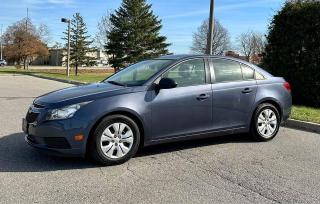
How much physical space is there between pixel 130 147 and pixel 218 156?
1.36 metres

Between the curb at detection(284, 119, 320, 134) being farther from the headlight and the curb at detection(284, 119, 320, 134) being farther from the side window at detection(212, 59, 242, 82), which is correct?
the headlight

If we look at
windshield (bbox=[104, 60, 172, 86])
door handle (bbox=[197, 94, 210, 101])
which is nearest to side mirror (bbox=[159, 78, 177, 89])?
windshield (bbox=[104, 60, 172, 86])

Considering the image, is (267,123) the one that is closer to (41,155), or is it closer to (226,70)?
(226,70)

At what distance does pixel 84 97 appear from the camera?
5898mm

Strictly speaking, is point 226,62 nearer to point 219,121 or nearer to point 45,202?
point 219,121

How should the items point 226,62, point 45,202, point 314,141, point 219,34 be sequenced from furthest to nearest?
point 219,34 < point 314,141 < point 226,62 < point 45,202

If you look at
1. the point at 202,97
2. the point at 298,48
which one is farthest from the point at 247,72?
the point at 298,48

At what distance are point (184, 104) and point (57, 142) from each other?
1.91m

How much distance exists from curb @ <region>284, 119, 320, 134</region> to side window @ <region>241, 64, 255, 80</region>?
7.25 ft

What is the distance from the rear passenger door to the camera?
6895mm

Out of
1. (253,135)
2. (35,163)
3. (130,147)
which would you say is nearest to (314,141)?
(253,135)

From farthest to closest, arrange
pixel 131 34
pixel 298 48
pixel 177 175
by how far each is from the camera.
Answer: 1. pixel 131 34
2. pixel 298 48
3. pixel 177 175

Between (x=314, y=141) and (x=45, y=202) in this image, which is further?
(x=314, y=141)

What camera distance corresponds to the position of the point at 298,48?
12.4 metres
